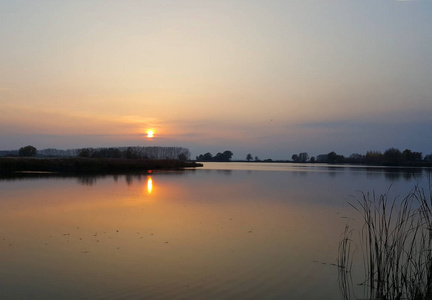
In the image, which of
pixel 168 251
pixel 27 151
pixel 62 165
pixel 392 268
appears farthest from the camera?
pixel 27 151

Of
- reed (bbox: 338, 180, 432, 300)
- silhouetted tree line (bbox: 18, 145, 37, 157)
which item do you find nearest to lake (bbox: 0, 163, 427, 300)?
reed (bbox: 338, 180, 432, 300)

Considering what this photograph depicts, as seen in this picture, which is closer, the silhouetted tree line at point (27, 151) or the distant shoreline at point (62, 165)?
the distant shoreline at point (62, 165)

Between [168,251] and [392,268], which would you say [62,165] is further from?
[392,268]

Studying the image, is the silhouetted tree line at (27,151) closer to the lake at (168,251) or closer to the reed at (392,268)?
the lake at (168,251)

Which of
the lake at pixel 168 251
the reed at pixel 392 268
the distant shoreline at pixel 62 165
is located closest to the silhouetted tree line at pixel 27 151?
the distant shoreline at pixel 62 165

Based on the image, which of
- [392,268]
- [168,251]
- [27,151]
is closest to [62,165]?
[168,251]

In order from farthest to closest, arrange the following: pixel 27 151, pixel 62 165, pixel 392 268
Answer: pixel 27 151, pixel 62 165, pixel 392 268

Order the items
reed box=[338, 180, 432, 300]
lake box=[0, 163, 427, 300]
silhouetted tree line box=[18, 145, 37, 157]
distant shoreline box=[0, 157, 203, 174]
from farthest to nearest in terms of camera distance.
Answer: silhouetted tree line box=[18, 145, 37, 157] < distant shoreline box=[0, 157, 203, 174] < lake box=[0, 163, 427, 300] < reed box=[338, 180, 432, 300]

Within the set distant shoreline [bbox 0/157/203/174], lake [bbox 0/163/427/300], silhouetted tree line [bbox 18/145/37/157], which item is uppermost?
silhouetted tree line [bbox 18/145/37/157]

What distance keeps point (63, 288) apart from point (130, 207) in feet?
21.9

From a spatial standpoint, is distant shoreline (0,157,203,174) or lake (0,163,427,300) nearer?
lake (0,163,427,300)

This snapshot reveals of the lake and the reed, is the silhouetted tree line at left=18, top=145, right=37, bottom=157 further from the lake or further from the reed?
the reed

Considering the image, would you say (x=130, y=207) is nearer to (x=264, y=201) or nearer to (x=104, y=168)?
(x=264, y=201)

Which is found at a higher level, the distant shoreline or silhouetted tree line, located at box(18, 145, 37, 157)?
silhouetted tree line, located at box(18, 145, 37, 157)
